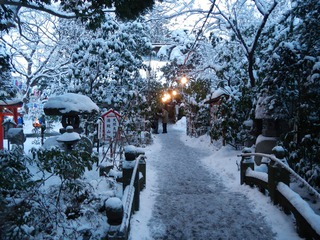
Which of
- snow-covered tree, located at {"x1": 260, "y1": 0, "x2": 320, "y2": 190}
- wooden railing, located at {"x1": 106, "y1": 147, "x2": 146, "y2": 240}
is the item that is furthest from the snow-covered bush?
snow-covered tree, located at {"x1": 260, "y1": 0, "x2": 320, "y2": 190}

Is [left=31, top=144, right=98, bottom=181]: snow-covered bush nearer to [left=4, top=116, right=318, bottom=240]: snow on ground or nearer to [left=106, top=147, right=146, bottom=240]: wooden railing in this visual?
[left=106, top=147, right=146, bottom=240]: wooden railing

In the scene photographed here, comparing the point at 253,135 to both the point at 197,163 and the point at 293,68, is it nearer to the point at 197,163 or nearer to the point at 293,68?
the point at 197,163

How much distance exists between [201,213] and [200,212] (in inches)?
1.9

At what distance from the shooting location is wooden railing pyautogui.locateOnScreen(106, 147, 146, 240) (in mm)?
3010

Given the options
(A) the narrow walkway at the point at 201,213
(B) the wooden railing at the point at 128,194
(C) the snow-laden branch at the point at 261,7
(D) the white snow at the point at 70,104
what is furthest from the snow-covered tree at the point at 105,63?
(B) the wooden railing at the point at 128,194

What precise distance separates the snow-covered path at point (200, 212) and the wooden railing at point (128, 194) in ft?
1.35

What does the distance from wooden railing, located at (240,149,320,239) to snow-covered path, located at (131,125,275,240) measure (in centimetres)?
46

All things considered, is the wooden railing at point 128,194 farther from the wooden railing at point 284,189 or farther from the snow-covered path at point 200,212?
the wooden railing at point 284,189

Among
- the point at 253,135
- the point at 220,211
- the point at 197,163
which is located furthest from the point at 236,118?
the point at 220,211

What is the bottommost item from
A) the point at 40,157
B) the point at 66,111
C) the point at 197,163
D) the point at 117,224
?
the point at 197,163

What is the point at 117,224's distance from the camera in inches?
122

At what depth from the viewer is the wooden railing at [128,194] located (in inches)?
118

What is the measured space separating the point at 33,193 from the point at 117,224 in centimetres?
114

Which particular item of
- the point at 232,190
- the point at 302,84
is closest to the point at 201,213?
the point at 232,190
